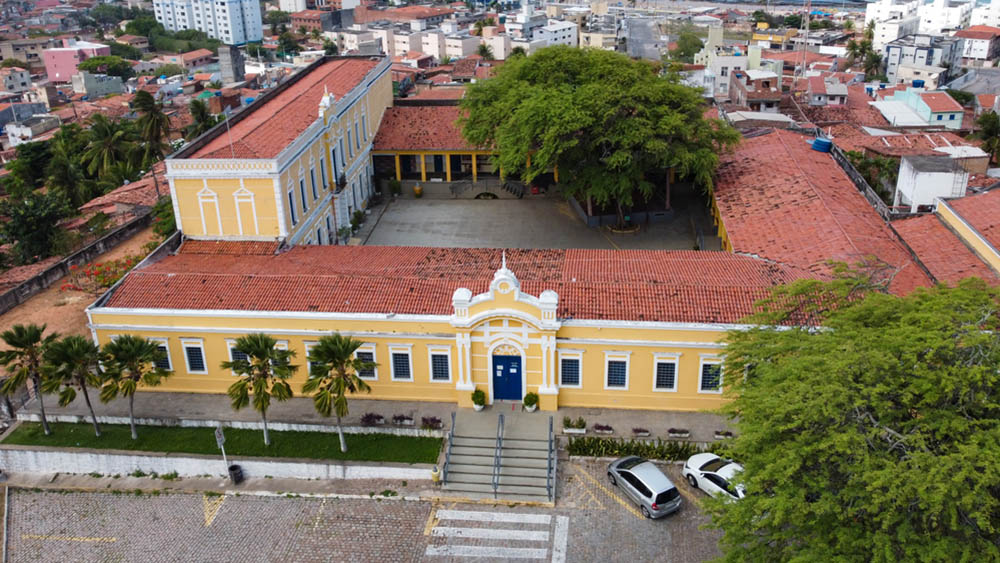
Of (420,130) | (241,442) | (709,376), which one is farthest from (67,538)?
(420,130)

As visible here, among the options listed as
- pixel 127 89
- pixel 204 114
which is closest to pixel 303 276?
pixel 204 114

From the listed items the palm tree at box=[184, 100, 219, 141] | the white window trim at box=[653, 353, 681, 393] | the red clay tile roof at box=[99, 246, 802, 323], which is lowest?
the white window trim at box=[653, 353, 681, 393]

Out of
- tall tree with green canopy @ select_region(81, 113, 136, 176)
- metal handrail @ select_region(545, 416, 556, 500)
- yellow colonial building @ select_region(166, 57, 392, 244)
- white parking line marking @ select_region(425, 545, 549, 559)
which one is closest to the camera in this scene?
white parking line marking @ select_region(425, 545, 549, 559)

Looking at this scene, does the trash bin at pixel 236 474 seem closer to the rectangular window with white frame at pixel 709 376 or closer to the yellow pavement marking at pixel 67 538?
the yellow pavement marking at pixel 67 538

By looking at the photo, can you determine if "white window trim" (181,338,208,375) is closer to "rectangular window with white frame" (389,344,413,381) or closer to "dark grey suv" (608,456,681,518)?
"rectangular window with white frame" (389,344,413,381)

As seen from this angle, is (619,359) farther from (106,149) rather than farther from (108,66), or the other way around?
(108,66)

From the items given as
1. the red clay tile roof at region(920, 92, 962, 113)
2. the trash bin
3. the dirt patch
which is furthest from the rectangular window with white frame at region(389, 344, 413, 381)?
the red clay tile roof at region(920, 92, 962, 113)
